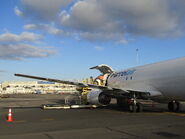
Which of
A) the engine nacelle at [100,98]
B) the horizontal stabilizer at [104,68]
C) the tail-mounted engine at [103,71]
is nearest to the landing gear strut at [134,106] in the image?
the engine nacelle at [100,98]

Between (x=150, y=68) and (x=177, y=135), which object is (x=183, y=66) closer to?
(x=150, y=68)

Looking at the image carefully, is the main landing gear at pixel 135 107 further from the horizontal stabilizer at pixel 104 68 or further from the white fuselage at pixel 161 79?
the horizontal stabilizer at pixel 104 68

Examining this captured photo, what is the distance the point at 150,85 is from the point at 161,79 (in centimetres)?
121

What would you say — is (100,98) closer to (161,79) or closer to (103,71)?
(161,79)

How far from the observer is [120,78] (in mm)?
21859

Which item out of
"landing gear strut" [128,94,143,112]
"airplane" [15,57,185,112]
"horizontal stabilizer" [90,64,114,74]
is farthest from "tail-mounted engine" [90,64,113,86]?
"landing gear strut" [128,94,143,112]

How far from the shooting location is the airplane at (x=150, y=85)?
14.9 meters

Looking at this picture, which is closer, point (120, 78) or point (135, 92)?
point (135, 92)

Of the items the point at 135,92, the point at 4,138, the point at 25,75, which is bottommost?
the point at 4,138

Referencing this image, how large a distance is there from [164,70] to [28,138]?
1075cm

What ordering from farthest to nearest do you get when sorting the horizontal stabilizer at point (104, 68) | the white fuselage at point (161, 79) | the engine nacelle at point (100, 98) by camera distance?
the horizontal stabilizer at point (104, 68), the engine nacelle at point (100, 98), the white fuselage at point (161, 79)

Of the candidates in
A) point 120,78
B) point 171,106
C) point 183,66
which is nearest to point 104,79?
point 120,78

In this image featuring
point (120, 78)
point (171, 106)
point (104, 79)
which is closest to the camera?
point (171, 106)

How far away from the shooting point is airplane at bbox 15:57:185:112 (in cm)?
1491
